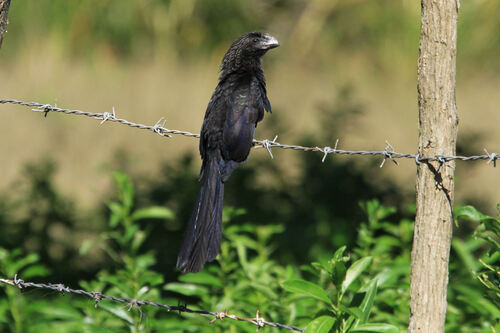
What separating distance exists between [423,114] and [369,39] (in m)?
8.19

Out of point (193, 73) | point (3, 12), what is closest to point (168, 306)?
point (3, 12)

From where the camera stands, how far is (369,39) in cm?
1052

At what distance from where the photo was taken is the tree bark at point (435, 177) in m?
2.55

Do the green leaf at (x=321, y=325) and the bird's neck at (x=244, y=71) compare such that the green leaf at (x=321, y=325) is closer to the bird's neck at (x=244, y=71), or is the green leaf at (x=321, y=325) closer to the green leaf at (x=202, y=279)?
the green leaf at (x=202, y=279)

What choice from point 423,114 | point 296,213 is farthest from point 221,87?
point 296,213

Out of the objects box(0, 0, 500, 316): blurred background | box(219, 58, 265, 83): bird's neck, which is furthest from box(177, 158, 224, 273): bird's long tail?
box(0, 0, 500, 316): blurred background

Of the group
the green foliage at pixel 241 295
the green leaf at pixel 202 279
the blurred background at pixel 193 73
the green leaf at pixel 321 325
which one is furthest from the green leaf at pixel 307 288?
the blurred background at pixel 193 73

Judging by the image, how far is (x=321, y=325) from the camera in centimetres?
A: 256

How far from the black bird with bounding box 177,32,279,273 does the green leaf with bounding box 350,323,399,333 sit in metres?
0.69

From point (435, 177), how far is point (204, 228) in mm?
1037

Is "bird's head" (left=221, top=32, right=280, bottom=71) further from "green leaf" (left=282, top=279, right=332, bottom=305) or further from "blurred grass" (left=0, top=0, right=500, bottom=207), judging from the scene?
"blurred grass" (left=0, top=0, right=500, bottom=207)

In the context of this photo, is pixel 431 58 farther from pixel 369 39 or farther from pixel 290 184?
pixel 369 39

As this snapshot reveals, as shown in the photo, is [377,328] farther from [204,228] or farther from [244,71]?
[244,71]

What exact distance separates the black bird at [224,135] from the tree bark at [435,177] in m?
0.88
